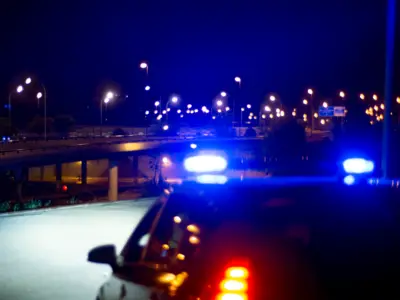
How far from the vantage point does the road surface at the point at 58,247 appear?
9.98 meters

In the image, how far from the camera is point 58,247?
13188 millimetres

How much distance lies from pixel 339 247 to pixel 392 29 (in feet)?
62.1

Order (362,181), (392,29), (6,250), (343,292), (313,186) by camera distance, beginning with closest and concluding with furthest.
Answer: (343,292), (313,186), (362,181), (6,250), (392,29)

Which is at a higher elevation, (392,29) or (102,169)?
(392,29)

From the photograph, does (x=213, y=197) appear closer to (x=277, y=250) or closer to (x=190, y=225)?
(x=190, y=225)

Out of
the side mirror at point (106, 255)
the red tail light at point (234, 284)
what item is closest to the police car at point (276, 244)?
the red tail light at point (234, 284)

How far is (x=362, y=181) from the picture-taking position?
5391mm

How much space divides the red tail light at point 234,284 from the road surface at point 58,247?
5.70m

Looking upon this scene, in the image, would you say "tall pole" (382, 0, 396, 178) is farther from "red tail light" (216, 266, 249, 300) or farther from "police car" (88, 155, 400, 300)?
"red tail light" (216, 266, 249, 300)

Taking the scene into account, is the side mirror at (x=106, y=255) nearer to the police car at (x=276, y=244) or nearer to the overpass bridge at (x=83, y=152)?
the police car at (x=276, y=244)

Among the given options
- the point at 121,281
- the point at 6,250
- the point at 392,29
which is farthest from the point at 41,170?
the point at 121,281

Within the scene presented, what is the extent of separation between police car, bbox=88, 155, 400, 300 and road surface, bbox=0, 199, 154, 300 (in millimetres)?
4737

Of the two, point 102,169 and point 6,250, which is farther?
point 102,169

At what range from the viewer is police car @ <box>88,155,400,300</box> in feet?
13.1
